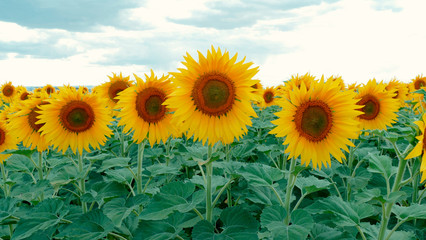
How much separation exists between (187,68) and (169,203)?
128cm

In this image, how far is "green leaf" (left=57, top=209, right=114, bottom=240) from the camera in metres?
3.04

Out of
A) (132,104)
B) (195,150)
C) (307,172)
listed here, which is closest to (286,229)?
(195,150)

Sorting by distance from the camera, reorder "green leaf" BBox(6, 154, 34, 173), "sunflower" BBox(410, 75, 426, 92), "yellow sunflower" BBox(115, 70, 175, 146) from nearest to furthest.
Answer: "yellow sunflower" BBox(115, 70, 175, 146) < "green leaf" BBox(6, 154, 34, 173) < "sunflower" BBox(410, 75, 426, 92)

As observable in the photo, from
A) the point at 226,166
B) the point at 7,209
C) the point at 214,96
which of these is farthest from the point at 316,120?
the point at 7,209

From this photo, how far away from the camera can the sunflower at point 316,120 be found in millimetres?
2887

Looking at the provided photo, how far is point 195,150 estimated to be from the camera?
139 inches

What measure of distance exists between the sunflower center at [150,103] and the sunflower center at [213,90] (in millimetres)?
624

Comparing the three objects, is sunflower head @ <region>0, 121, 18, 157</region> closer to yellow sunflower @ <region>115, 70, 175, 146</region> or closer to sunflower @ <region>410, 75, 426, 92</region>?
yellow sunflower @ <region>115, 70, 175, 146</region>

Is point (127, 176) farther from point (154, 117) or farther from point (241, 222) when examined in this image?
point (241, 222)

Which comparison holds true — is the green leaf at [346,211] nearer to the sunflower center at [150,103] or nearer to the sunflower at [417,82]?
the sunflower center at [150,103]

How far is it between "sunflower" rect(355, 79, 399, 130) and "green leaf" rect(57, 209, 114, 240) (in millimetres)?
4423

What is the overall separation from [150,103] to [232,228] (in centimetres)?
161

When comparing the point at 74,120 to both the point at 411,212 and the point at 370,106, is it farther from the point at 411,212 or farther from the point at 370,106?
the point at 370,106

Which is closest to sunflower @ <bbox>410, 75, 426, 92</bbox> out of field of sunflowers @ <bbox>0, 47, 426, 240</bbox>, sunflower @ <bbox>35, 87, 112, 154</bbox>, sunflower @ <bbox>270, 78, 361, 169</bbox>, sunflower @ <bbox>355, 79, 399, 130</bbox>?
sunflower @ <bbox>355, 79, 399, 130</bbox>
